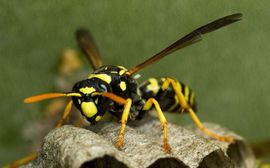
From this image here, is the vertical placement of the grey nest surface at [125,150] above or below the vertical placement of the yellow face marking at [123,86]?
below

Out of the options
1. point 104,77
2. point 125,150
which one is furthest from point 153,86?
point 125,150

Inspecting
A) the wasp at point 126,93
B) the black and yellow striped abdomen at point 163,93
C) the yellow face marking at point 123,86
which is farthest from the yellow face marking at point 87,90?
the black and yellow striped abdomen at point 163,93

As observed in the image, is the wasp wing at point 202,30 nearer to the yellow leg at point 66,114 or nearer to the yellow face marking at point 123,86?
the yellow face marking at point 123,86

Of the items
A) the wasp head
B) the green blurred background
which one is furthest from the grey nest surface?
the green blurred background

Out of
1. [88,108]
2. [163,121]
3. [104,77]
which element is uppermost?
[104,77]

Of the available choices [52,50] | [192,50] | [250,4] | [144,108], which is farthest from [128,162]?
[52,50]

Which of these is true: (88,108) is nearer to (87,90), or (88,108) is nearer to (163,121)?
(87,90)

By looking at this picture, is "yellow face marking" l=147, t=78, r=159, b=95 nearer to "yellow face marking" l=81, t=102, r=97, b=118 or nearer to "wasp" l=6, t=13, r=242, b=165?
"wasp" l=6, t=13, r=242, b=165
